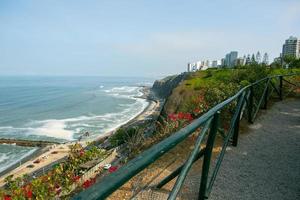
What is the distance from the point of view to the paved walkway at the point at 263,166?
3789 mm

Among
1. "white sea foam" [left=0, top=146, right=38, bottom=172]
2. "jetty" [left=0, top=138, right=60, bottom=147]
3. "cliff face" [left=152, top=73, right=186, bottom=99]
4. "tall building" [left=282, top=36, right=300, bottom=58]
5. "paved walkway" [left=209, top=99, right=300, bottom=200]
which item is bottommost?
"white sea foam" [left=0, top=146, right=38, bottom=172]

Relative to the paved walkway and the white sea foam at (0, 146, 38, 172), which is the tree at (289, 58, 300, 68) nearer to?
the paved walkway

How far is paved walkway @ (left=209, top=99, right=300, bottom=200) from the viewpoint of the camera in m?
3.79

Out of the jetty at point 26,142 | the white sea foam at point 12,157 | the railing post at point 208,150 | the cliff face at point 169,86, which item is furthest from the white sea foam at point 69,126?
the railing post at point 208,150

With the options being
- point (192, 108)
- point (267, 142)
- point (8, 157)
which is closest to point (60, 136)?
point (8, 157)

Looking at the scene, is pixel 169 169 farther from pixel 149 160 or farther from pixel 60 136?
pixel 60 136

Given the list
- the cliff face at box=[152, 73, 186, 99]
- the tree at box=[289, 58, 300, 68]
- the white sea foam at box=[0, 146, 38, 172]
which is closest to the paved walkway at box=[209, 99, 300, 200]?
the tree at box=[289, 58, 300, 68]

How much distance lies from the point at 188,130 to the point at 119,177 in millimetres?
832

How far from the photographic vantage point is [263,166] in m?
4.71

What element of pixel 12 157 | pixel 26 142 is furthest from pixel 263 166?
pixel 26 142

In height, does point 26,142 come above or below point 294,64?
below

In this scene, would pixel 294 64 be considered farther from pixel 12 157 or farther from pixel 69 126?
pixel 69 126

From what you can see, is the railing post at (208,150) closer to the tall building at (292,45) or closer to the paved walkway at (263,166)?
the paved walkway at (263,166)

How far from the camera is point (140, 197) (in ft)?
12.7
